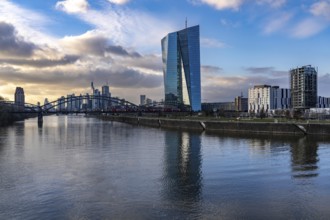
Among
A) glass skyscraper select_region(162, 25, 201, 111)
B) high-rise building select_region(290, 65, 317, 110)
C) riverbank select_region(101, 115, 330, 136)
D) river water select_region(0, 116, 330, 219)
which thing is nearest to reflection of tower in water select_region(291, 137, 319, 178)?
river water select_region(0, 116, 330, 219)

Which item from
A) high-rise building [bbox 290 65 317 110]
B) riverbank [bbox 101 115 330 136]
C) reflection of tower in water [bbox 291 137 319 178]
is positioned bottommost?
reflection of tower in water [bbox 291 137 319 178]

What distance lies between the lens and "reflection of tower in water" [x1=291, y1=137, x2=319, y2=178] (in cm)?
2446

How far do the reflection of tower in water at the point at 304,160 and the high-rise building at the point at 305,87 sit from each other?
455 ft

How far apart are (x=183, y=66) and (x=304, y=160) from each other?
139m

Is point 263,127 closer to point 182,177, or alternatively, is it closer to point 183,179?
point 182,177

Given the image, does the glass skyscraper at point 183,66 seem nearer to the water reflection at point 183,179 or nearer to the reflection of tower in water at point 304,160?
the reflection of tower in water at point 304,160

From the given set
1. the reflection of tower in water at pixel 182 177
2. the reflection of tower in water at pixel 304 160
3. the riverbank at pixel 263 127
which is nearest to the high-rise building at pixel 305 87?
the riverbank at pixel 263 127

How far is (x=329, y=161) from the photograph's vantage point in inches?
1163

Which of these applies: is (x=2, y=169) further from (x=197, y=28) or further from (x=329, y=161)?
(x=197, y=28)

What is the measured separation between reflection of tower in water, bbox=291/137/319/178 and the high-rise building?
138651mm

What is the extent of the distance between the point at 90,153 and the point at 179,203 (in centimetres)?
2038

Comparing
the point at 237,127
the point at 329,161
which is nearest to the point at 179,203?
the point at 329,161

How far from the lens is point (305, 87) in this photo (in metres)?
170

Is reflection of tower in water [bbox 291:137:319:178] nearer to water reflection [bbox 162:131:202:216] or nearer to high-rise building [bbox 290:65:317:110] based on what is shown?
water reflection [bbox 162:131:202:216]
